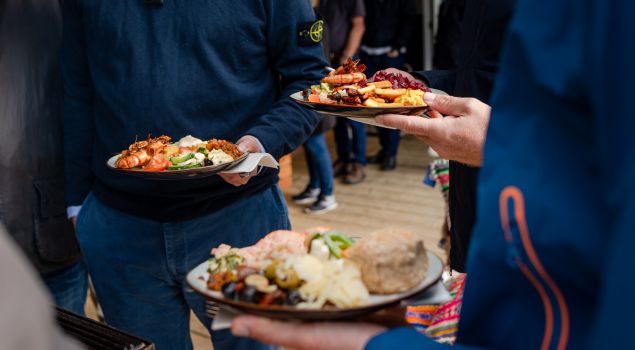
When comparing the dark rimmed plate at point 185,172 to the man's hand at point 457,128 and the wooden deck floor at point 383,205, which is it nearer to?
the man's hand at point 457,128

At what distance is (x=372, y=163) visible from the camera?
20.6ft

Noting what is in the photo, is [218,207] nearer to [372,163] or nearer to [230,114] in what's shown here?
[230,114]

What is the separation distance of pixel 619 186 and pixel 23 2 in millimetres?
1941

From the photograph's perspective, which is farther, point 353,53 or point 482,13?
point 353,53

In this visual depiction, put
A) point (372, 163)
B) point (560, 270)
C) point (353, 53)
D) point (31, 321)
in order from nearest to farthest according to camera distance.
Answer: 1. point (31, 321)
2. point (560, 270)
3. point (353, 53)
4. point (372, 163)

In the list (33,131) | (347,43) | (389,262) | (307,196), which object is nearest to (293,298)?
(389,262)

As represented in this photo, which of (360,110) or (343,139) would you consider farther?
(343,139)

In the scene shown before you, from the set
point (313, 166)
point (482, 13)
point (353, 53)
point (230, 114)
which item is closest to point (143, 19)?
point (230, 114)

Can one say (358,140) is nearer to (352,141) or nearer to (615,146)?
(352,141)

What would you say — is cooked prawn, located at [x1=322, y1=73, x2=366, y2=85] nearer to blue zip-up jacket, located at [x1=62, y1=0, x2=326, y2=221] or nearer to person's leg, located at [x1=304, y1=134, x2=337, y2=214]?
blue zip-up jacket, located at [x1=62, y1=0, x2=326, y2=221]

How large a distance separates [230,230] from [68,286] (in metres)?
0.83

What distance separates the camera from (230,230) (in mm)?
1778

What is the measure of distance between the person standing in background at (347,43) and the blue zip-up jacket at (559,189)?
15.7 feet

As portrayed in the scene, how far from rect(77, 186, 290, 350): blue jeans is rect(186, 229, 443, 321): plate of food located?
836 millimetres
